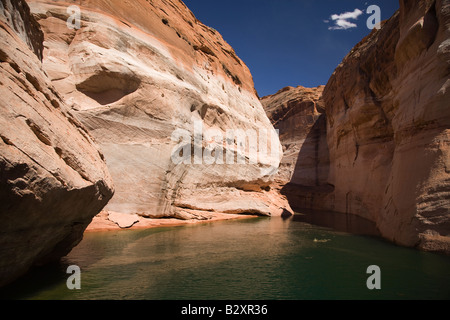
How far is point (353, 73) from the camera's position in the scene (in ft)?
52.5

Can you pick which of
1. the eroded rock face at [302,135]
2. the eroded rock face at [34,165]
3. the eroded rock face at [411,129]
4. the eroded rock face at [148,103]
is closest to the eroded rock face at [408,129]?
the eroded rock face at [411,129]

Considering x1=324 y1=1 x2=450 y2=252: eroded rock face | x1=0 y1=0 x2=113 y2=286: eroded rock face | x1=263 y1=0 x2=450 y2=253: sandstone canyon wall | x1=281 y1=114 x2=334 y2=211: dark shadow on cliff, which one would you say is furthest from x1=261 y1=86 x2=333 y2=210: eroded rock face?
x1=0 y1=0 x2=113 y2=286: eroded rock face

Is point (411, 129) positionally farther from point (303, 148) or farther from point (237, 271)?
point (303, 148)

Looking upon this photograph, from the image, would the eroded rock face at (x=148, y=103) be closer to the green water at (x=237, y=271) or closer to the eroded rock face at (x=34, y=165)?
the green water at (x=237, y=271)

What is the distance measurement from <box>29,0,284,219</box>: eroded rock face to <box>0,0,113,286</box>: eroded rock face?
5704 mm

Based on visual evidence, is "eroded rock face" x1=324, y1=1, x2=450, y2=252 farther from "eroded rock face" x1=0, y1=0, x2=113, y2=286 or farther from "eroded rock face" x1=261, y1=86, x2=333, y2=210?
"eroded rock face" x1=0, y1=0, x2=113, y2=286

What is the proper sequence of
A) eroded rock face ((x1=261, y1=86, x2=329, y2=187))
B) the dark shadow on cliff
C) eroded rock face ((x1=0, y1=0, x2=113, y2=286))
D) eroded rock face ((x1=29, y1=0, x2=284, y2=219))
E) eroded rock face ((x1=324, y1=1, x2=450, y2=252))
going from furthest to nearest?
1. eroded rock face ((x1=261, y1=86, x2=329, y2=187))
2. the dark shadow on cliff
3. eroded rock face ((x1=29, y1=0, x2=284, y2=219))
4. eroded rock face ((x1=324, y1=1, x2=450, y2=252))
5. eroded rock face ((x1=0, y1=0, x2=113, y2=286))

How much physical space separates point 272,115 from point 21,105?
2987cm

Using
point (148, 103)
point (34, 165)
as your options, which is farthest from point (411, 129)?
point (148, 103)

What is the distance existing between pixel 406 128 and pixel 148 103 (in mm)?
9900

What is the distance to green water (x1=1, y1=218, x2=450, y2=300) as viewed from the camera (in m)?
3.93

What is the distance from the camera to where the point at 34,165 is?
2.99 meters

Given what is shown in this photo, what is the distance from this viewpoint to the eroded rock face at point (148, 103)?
10391 millimetres

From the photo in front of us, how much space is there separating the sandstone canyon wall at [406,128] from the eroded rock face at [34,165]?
7.66 metres
